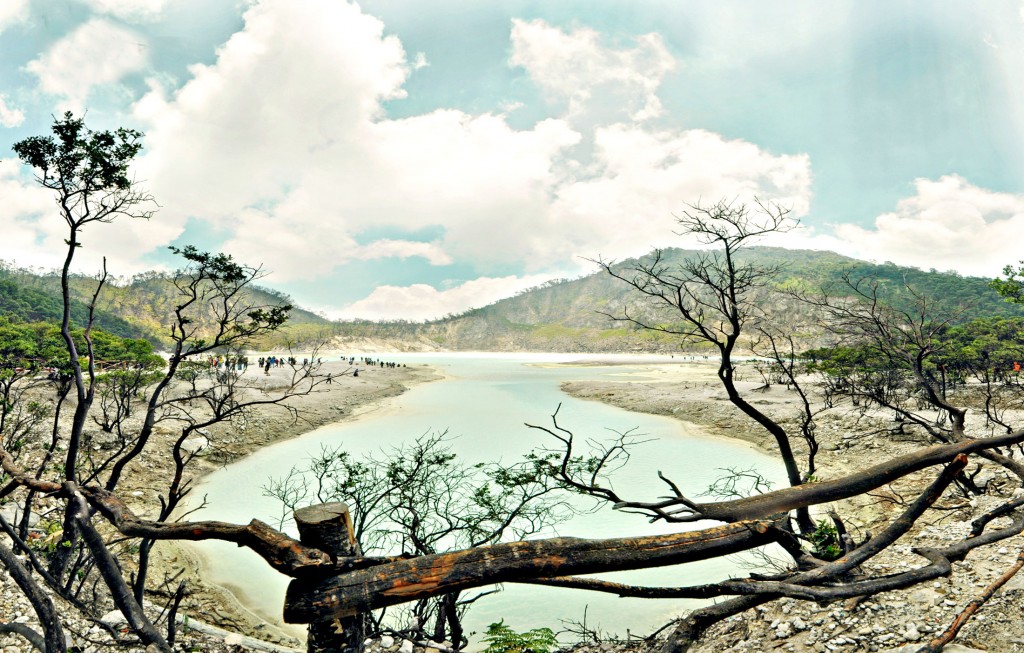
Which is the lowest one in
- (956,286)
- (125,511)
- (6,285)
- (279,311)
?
(125,511)

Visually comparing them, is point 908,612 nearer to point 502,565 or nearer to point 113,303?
point 502,565

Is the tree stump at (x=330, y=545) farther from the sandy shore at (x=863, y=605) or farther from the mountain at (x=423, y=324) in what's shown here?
the mountain at (x=423, y=324)

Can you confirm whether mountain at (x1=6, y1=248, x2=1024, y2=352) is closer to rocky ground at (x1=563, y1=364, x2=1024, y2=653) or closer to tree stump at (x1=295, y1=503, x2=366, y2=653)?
rocky ground at (x1=563, y1=364, x2=1024, y2=653)

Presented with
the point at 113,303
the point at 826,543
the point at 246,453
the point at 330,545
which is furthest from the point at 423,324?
the point at 330,545

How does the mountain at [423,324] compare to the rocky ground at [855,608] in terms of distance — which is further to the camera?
the mountain at [423,324]

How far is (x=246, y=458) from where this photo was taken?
20656mm

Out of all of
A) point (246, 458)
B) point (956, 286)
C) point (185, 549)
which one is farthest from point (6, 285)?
point (956, 286)

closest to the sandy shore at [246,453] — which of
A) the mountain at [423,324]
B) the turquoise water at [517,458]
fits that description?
the turquoise water at [517,458]

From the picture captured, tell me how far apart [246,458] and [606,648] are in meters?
20.1

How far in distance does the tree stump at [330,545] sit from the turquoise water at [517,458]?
7.12 m

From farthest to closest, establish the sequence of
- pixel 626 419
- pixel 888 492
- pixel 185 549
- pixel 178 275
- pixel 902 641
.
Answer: pixel 626 419 → pixel 888 492 → pixel 185 549 → pixel 178 275 → pixel 902 641

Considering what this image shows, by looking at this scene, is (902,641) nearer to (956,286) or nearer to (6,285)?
(6,285)

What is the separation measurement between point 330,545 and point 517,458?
19525 millimetres

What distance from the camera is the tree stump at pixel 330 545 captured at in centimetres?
191
